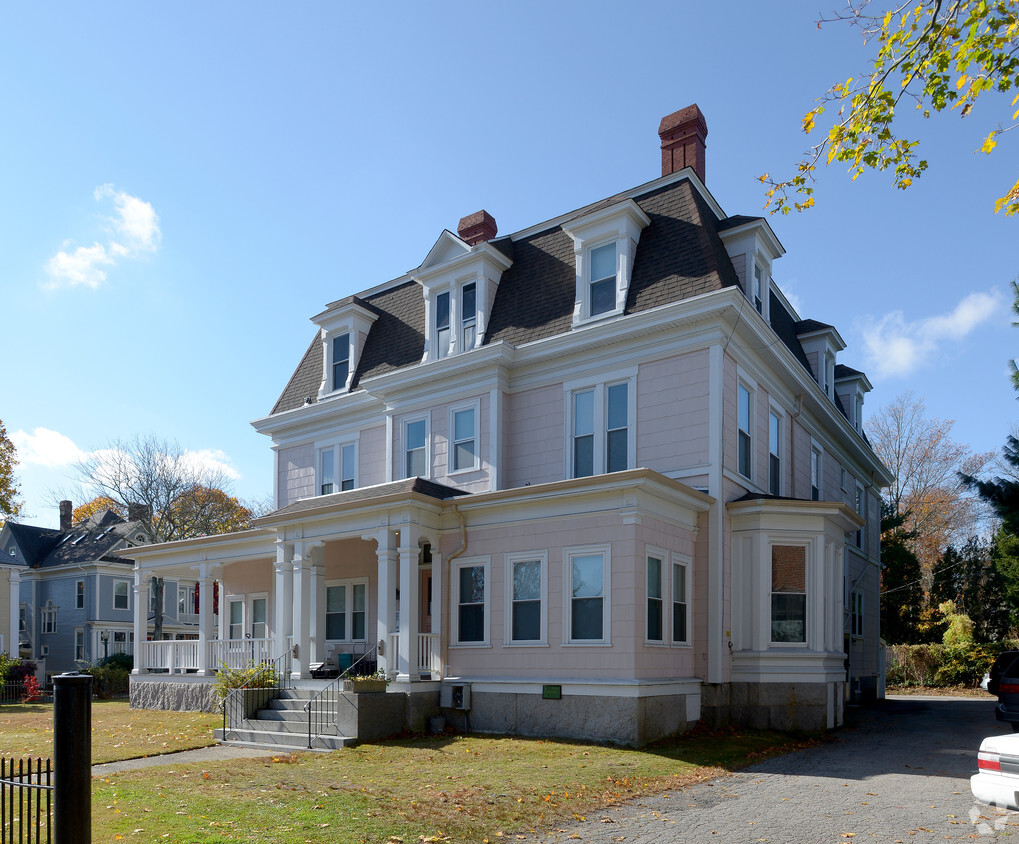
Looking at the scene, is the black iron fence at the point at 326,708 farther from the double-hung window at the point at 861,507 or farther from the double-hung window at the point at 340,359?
the double-hung window at the point at 861,507

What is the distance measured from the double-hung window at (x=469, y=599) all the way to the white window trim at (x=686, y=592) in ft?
11.6

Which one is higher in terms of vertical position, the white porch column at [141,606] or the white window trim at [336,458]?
the white window trim at [336,458]

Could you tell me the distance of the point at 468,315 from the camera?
71.2 feet

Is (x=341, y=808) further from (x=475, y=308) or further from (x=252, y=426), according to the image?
(x=252, y=426)

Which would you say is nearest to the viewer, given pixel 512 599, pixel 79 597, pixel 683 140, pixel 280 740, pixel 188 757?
pixel 188 757

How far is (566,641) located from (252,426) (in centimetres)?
1380

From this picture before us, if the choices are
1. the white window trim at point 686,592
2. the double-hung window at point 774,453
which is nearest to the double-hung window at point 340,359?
the double-hung window at point 774,453

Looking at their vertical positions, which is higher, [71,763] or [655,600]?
[71,763]

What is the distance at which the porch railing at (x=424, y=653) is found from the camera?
17.4 metres

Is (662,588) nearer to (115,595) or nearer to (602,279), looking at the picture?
(602,279)

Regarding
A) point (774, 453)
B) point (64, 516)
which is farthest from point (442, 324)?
point (64, 516)

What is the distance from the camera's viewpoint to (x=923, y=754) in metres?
13.9

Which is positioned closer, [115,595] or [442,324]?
[442,324]

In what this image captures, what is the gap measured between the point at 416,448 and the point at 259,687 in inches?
263
